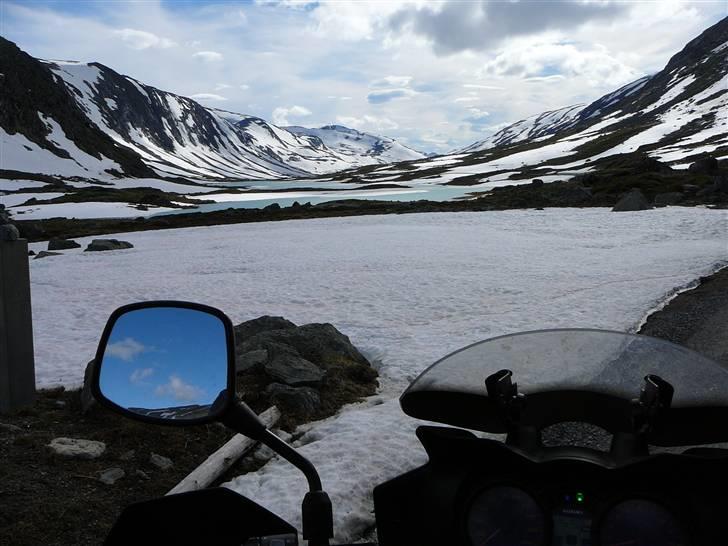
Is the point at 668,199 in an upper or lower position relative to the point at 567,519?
upper

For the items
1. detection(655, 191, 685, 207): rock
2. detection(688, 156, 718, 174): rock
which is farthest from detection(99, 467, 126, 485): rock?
detection(688, 156, 718, 174): rock

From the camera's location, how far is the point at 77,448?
5871 millimetres

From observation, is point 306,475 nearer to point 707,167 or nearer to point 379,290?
point 379,290

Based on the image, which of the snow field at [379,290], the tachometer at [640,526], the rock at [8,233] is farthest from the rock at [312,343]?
the tachometer at [640,526]

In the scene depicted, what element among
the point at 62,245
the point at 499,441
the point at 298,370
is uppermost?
the point at 499,441

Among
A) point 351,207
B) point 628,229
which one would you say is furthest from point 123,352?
point 351,207

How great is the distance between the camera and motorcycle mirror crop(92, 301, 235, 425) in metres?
2.07

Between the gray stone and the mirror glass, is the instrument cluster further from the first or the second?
the gray stone

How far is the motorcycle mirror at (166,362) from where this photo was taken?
6.81 feet

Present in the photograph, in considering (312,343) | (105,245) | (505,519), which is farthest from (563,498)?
(105,245)

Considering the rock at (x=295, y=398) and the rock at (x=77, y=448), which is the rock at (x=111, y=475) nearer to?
the rock at (x=77, y=448)

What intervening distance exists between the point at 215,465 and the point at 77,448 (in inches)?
57.0

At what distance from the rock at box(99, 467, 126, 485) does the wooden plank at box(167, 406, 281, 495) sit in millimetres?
565

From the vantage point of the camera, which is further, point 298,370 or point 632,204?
point 632,204
